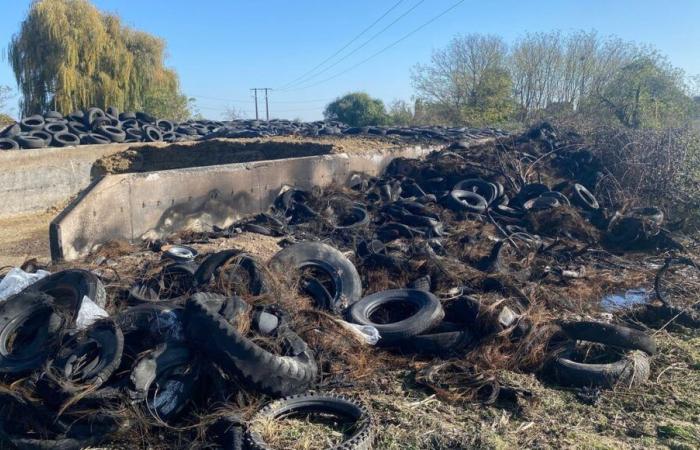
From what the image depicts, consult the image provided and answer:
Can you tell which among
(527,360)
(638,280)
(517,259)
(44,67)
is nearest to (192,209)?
(517,259)

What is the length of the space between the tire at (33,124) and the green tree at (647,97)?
18339 millimetres

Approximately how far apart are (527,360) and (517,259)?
2971 millimetres

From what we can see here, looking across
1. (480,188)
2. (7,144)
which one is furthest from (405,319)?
(7,144)

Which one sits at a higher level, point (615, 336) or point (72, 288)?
point (72, 288)

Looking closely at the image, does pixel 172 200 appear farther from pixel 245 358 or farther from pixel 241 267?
pixel 245 358

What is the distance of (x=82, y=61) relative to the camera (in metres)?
28.6

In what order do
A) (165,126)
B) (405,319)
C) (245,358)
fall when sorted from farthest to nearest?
(165,126) < (405,319) < (245,358)

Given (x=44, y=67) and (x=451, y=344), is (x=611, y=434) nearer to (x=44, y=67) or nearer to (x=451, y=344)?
(x=451, y=344)

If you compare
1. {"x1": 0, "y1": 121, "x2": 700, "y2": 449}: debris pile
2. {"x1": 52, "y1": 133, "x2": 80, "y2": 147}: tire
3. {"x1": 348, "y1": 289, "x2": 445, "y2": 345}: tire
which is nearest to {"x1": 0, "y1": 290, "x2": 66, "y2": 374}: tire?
{"x1": 0, "y1": 121, "x2": 700, "y2": 449}: debris pile

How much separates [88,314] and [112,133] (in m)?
12.2

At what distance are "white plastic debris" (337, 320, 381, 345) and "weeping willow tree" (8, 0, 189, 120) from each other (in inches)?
1083

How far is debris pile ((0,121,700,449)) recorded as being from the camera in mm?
3934

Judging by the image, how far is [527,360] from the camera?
497cm

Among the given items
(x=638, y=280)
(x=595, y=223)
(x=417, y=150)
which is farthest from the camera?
(x=417, y=150)
